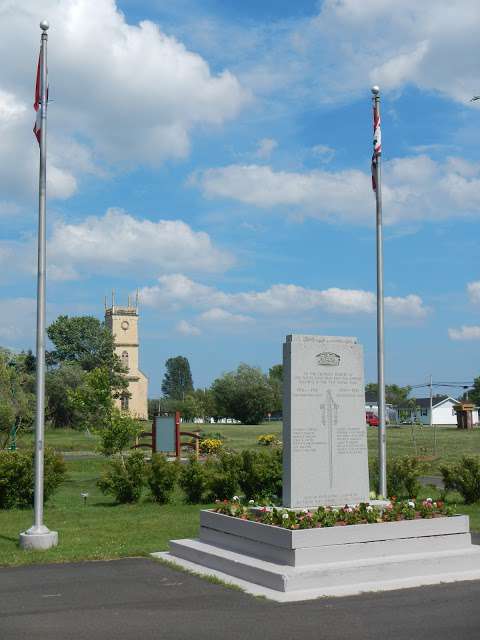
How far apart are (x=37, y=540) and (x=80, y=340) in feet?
279

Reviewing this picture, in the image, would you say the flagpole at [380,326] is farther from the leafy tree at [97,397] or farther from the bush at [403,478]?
the leafy tree at [97,397]

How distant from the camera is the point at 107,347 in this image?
94938mm

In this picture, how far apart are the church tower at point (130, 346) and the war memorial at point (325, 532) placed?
85.8m

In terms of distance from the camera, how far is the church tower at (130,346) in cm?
9775

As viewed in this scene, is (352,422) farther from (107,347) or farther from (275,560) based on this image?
(107,347)

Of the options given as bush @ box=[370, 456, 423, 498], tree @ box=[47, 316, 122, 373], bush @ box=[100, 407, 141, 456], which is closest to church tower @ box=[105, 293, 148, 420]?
tree @ box=[47, 316, 122, 373]

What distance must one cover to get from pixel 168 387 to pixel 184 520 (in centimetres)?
13892

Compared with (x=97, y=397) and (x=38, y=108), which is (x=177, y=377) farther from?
(x=38, y=108)

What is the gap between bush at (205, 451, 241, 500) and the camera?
1741 cm

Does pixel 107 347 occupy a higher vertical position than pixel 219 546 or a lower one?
higher

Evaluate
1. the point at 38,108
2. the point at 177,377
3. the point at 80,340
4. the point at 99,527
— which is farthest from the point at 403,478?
the point at 177,377

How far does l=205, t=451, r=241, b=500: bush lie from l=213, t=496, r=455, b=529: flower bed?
5.91m

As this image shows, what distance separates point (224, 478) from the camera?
17344 millimetres

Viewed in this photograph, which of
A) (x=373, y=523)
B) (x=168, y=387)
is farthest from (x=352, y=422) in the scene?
(x=168, y=387)
